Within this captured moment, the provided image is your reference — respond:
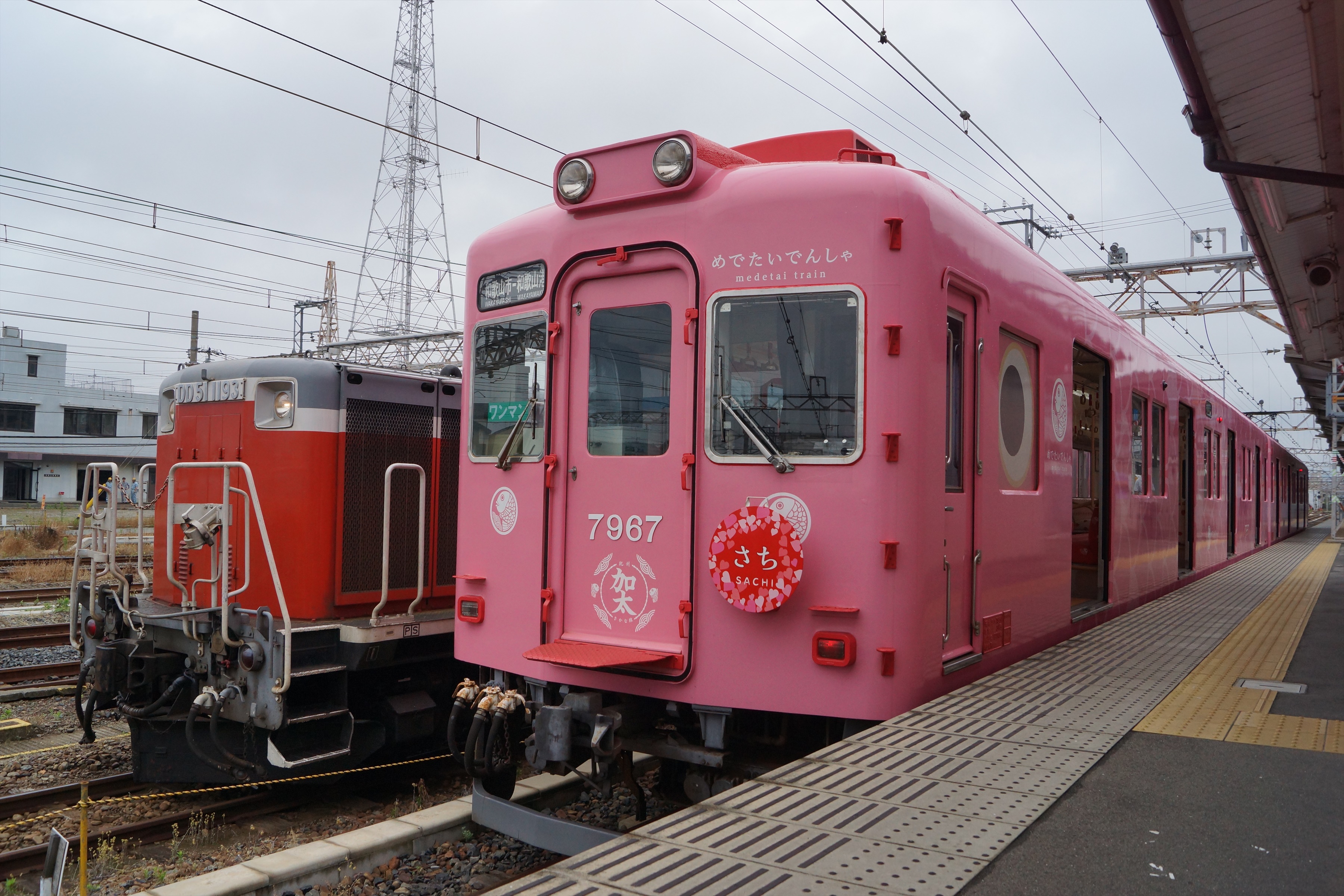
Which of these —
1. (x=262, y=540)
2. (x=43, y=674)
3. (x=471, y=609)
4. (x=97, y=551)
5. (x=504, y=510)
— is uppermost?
(x=504, y=510)

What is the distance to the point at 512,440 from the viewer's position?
15.7ft

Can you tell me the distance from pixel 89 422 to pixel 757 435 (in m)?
48.6

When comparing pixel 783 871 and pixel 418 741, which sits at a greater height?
pixel 783 871

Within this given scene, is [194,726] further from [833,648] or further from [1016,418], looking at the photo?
[1016,418]

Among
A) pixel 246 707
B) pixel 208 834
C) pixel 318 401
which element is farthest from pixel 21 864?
pixel 318 401

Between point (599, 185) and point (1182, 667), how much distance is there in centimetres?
431

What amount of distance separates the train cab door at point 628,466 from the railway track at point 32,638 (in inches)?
369

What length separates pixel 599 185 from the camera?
178 inches

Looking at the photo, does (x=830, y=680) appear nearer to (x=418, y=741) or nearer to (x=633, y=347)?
(x=633, y=347)

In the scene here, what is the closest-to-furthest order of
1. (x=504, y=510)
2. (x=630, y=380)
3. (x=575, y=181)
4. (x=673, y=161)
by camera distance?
(x=673, y=161)
(x=630, y=380)
(x=575, y=181)
(x=504, y=510)

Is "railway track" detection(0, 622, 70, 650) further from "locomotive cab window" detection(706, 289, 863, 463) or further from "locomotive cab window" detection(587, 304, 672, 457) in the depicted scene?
"locomotive cab window" detection(706, 289, 863, 463)

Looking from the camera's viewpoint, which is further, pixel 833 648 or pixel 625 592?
pixel 625 592

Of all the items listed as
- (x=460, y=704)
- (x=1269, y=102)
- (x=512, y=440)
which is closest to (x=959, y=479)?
(x=512, y=440)

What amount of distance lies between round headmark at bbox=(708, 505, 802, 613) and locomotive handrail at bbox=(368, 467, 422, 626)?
10.3 ft
